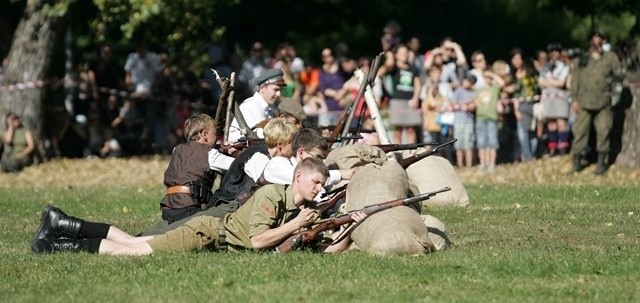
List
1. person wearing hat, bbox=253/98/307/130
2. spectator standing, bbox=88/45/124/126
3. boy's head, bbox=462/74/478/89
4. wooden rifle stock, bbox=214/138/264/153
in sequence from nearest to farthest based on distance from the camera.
Result: wooden rifle stock, bbox=214/138/264/153, person wearing hat, bbox=253/98/307/130, boy's head, bbox=462/74/478/89, spectator standing, bbox=88/45/124/126

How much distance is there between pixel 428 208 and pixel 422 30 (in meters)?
23.4

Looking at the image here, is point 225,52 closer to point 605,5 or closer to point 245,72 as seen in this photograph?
point 245,72

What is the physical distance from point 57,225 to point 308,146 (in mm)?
2409

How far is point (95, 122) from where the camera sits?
34344 mm

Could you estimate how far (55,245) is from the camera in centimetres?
1514

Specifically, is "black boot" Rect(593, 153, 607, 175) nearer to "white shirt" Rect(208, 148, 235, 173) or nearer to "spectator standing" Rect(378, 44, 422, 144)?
"spectator standing" Rect(378, 44, 422, 144)

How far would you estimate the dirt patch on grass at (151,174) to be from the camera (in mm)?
25344

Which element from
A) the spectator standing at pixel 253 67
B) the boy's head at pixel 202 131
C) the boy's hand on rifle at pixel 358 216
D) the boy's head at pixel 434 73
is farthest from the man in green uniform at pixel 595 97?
the boy's hand on rifle at pixel 358 216

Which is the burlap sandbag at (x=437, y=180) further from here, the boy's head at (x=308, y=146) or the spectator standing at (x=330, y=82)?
the spectator standing at (x=330, y=82)

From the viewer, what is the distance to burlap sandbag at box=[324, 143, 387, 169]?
17.1m

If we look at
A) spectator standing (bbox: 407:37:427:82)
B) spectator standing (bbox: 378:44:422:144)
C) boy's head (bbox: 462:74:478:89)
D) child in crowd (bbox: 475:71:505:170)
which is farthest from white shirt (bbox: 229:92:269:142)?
spectator standing (bbox: 407:37:427:82)

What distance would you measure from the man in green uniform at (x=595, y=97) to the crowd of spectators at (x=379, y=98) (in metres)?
1.54

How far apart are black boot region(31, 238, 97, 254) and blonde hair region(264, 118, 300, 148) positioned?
80.0 inches

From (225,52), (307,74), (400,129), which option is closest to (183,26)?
(225,52)
